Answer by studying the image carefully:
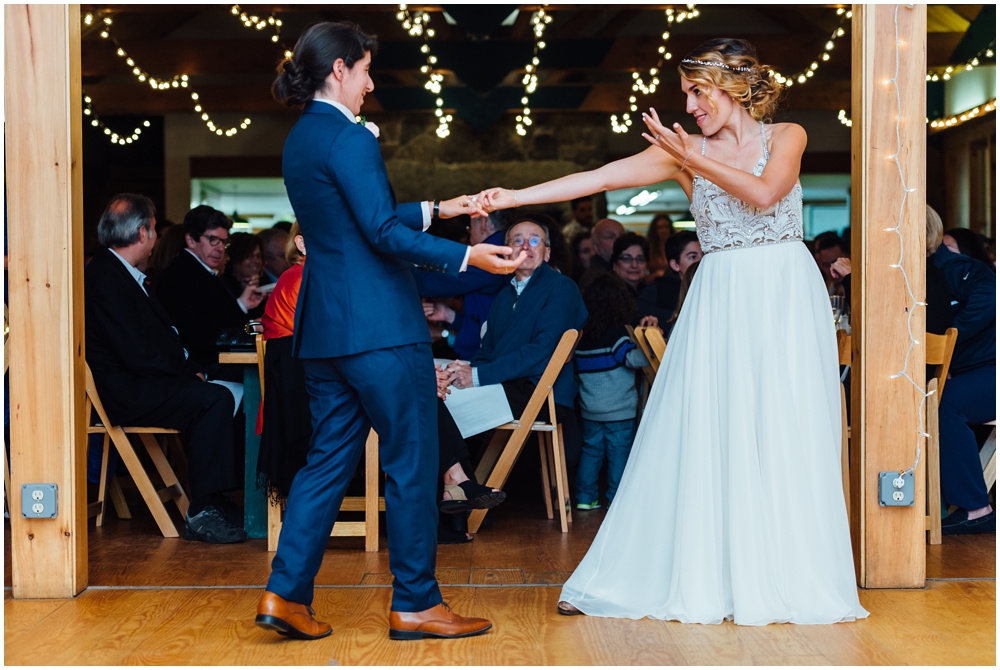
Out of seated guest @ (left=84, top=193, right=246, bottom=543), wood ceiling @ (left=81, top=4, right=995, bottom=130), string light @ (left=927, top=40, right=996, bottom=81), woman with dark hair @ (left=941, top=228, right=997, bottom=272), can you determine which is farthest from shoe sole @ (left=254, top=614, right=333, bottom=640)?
string light @ (left=927, top=40, right=996, bottom=81)

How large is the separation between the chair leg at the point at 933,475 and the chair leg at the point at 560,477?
147 cm

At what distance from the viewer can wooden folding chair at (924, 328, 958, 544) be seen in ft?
13.0

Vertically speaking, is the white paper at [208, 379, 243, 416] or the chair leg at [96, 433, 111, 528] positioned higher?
the white paper at [208, 379, 243, 416]

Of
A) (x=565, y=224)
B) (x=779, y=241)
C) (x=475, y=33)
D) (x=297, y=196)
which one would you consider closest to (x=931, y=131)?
(x=565, y=224)

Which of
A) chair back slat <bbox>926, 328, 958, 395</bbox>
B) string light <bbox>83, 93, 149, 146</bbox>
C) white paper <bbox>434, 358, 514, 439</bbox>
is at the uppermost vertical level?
string light <bbox>83, 93, 149, 146</bbox>

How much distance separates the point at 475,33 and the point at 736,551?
24.0 ft

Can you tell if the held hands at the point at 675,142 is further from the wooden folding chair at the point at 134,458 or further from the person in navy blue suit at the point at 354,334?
the wooden folding chair at the point at 134,458

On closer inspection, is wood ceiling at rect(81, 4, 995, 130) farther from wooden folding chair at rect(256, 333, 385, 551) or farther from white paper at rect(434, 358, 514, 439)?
wooden folding chair at rect(256, 333, 385, 551)

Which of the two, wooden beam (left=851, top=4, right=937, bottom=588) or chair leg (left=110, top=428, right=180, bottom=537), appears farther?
chair leg (left=110, top=428, right=180, bottom=537)

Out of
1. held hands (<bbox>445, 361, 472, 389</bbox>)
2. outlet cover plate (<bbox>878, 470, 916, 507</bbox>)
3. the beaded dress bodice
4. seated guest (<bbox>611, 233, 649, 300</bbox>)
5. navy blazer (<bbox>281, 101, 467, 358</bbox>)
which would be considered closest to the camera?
navy blazer (<bbox>281, 101, 467, 358</bbox>)

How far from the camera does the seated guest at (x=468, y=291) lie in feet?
16.7

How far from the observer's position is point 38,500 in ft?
10.5

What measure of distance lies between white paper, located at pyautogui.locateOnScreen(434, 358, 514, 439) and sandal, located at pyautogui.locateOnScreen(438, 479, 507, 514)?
320 millimetres

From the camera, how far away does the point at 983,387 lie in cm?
441
